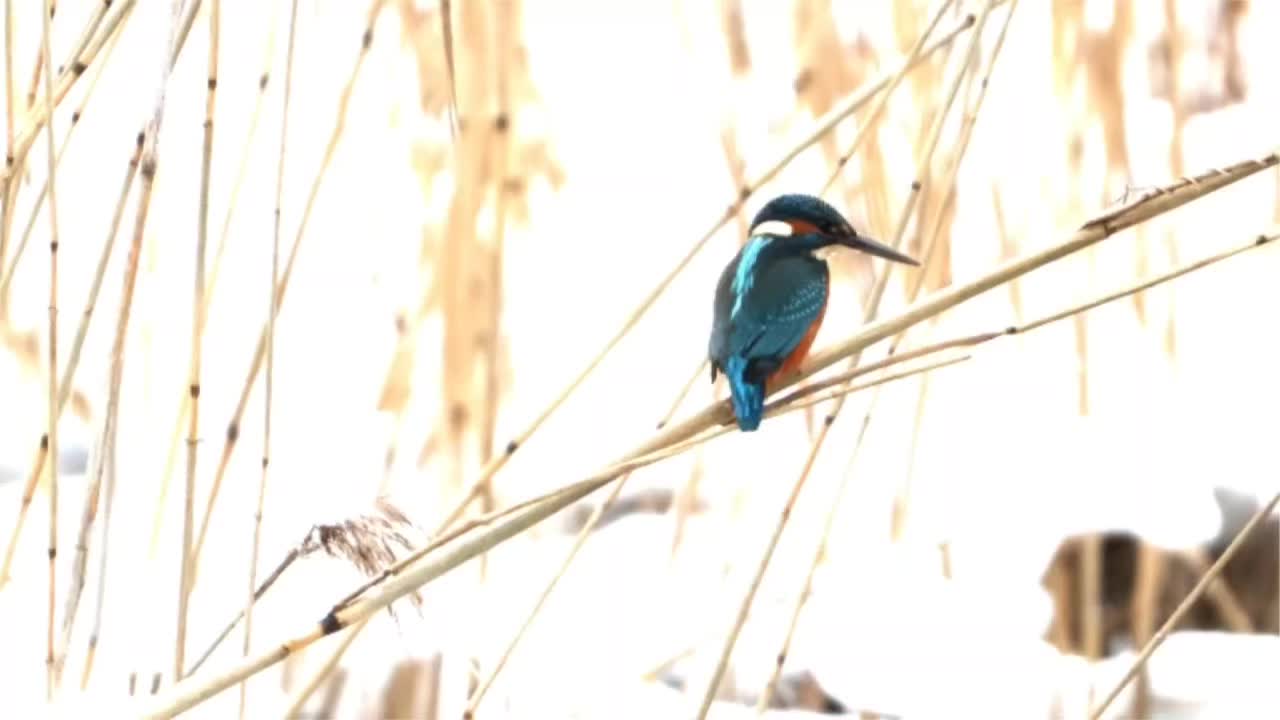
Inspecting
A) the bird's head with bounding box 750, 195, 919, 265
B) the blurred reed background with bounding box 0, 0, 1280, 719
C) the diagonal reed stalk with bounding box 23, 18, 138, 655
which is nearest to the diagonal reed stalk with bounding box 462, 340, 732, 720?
the bird's head with bounding box 750, 195, 919, 265

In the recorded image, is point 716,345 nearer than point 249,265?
Yes

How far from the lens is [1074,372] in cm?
161

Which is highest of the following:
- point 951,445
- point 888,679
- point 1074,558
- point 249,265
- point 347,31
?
point 347,31

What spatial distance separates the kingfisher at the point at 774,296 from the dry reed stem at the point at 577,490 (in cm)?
13

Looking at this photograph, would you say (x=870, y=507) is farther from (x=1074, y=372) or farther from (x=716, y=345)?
(x=716, y=345)

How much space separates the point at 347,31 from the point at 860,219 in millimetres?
716

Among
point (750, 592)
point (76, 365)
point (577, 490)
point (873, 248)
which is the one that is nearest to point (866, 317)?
point (873, 248)

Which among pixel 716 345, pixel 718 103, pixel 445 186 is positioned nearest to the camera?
pixel 716 345

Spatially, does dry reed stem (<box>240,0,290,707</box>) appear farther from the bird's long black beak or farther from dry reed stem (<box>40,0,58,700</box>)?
the bird's long black beak

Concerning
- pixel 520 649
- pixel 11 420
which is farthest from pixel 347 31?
pixel 520 649

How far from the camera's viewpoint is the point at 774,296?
813 mm

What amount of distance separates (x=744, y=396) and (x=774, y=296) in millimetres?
78

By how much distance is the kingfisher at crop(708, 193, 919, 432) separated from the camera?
780mm

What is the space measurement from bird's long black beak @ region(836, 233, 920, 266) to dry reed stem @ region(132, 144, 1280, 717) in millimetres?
134
